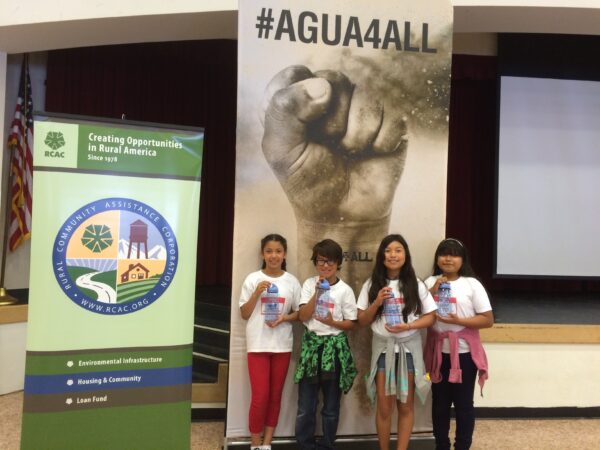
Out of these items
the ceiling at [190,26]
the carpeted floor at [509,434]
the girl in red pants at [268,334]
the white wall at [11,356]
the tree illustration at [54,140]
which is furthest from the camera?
the white wall at [11,356]

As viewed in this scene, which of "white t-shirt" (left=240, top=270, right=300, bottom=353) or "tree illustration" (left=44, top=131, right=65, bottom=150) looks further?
"white t-shirt" (left=240, top=270, right=300, bottom=353)

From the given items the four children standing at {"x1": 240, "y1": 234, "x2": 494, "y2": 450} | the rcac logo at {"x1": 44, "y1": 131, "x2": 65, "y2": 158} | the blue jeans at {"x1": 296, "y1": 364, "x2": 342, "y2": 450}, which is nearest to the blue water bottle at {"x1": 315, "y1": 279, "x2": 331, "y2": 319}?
the four children standing at {"x1": 240, "y1": 234, "x2": 494, "y2": 450}

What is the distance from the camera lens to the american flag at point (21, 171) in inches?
158

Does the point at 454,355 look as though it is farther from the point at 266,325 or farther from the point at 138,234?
the point at 138,234

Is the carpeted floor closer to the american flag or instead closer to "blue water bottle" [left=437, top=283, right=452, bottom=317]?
"blue water bottle" [left=437, top=283, right=452, bottom=317]

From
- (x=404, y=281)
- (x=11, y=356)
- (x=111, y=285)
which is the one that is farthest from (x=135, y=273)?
(x=11, y=356)

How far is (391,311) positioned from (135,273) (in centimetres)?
128

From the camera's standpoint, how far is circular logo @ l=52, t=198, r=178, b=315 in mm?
2078

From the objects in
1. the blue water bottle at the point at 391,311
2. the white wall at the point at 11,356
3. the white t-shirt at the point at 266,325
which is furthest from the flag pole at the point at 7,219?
the blue water bottle at the point at 391,311

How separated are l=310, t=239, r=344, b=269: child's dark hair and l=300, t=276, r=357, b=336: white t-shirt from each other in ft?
0.49

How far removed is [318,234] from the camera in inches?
109

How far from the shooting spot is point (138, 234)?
217 cm

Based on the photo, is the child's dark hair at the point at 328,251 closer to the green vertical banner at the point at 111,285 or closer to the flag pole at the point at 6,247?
the green vertical banner at the point at 111,285

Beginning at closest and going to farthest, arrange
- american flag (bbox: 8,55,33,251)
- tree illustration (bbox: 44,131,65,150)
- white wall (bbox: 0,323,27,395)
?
tree illustration (bbox: 44,131,65,150) → white wall (bbox: 0,323,27,395) → american flag (bbox: 8,55,33,251)
